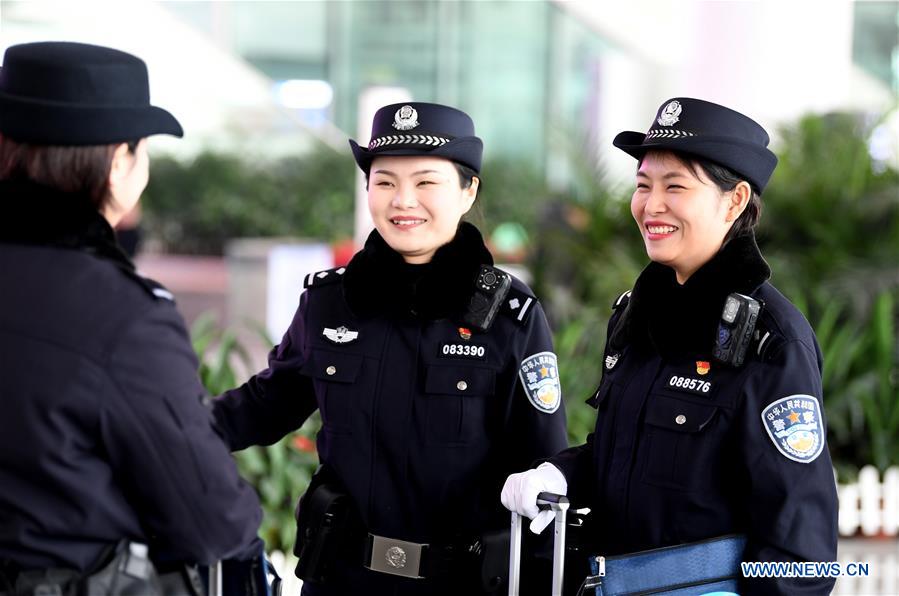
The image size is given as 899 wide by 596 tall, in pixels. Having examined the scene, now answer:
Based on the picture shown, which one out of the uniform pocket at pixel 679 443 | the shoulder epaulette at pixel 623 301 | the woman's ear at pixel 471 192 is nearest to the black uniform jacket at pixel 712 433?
the uniform pocket at pixel 679 443

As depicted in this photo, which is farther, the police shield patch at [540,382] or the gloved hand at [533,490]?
the police shield patch at [540,382]

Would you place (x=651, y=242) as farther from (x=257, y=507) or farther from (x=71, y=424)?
(x=71, y=424)

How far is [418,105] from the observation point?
8.87ft

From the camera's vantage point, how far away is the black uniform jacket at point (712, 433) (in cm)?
214

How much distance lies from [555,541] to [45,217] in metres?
1.14

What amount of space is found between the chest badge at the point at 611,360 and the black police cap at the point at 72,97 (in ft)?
3.64

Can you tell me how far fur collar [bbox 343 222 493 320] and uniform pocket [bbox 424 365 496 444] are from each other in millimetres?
139

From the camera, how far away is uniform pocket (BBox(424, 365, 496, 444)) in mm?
2633

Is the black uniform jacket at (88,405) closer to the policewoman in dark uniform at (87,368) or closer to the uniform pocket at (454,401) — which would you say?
the policewoman in dark uniform at (87,368)

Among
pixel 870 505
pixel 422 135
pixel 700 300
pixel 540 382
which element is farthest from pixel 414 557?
pixel 870 505

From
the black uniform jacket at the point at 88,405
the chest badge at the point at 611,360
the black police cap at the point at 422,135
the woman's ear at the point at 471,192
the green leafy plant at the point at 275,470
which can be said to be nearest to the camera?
the black uniform jacket at the point at 88,405

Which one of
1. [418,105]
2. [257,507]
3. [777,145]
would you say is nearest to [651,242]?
[418,105]

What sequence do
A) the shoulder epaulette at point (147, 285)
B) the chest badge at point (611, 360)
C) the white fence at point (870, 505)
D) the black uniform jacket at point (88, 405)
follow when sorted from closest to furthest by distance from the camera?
the black uniform jacket at point (88, 405) < the shoulder epaulette at point (147, 285) < the chest badge at point (611, 360) < the white fence at point (870, 505)

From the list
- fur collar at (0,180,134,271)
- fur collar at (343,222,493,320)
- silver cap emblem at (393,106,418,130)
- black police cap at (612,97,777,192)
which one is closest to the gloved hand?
fur collar at (343,222,493,320)
